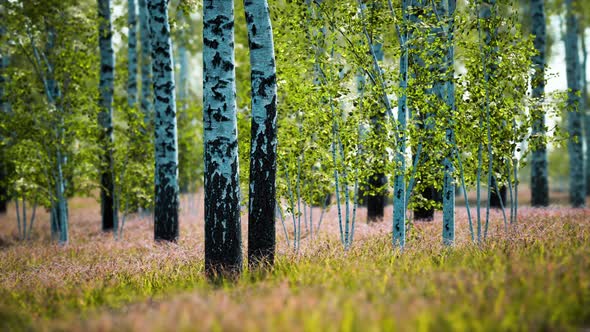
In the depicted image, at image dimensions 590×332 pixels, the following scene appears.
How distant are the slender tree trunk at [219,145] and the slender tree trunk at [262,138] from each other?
1.10ft

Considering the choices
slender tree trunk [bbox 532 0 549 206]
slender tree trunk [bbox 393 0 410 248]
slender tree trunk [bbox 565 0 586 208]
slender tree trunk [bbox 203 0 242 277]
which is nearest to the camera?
slender tree trunk [bbox 203 0 242 277]

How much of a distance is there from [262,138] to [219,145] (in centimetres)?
70

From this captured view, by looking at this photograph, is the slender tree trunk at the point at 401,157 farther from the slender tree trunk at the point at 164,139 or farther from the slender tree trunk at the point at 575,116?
the slender tree trunk at the point at 575,116

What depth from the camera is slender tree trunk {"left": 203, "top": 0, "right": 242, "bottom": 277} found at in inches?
259

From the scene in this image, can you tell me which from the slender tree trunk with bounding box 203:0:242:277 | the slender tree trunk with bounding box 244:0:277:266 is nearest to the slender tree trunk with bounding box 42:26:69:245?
the slender tree trunk with bounding box 203:0:242:277

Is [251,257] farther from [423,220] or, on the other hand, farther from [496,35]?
[423,220]

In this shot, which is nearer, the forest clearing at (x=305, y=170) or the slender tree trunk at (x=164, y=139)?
the forest clearing at (x=305, y=170)

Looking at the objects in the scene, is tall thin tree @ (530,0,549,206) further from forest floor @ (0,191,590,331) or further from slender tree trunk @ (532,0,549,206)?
forest floor @ (0,191,590,331)

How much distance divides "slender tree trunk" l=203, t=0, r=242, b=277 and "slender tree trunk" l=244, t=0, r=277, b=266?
334 mm

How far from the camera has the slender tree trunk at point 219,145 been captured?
6.57 meters

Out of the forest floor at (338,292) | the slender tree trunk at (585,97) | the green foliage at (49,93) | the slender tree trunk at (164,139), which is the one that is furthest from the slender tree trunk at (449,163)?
the slender tree trunk at (585,97)

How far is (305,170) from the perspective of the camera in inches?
373

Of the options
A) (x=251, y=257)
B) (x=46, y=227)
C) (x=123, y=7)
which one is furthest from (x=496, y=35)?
(x=123, y=7)

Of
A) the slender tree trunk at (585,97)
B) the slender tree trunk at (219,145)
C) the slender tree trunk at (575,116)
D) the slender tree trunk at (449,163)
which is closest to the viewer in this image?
the slender tree trunk at (219,145)
